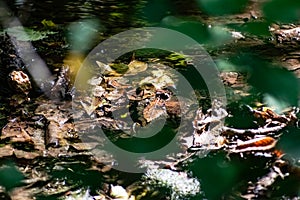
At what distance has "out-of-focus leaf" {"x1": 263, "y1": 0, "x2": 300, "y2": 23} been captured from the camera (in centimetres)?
41

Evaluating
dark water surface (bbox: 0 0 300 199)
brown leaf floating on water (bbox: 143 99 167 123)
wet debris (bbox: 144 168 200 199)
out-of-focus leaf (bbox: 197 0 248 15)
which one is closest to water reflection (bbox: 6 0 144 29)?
dark water surface (bbox: 0 0 300 199)

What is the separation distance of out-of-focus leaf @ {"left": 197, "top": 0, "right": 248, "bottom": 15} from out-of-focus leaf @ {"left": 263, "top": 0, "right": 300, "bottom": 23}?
24 mm

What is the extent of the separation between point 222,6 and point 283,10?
2.2 inches

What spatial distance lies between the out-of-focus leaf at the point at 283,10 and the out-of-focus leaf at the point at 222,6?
0.9 inches

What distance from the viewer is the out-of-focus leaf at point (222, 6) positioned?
42 centimetres

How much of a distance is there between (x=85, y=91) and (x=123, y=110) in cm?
18

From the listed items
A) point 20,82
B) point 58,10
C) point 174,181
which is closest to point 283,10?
point 174,181

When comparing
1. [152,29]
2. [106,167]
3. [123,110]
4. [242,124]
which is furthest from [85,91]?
[152,29]

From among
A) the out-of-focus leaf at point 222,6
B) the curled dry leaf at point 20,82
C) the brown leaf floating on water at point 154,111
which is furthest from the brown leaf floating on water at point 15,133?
the out-of-focus leaf at point 222,6

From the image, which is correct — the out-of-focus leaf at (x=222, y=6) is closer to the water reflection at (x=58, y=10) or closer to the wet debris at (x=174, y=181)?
the wet debris at (x=174, y=181)

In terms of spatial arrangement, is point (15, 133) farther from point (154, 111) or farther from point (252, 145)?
point (252, 145)

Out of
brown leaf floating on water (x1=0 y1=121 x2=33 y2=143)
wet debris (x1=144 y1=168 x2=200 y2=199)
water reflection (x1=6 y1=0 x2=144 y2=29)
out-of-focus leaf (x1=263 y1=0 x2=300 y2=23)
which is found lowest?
brown leaf floating on water (x1=0 y1=121 x2=33 y2=143)

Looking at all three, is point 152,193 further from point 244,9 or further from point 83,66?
point 83,66

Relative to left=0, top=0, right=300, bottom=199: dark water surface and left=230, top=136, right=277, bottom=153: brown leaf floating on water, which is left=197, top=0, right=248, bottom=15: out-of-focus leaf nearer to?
left=0, top=0, right=300, bottom=199: dark water surface
